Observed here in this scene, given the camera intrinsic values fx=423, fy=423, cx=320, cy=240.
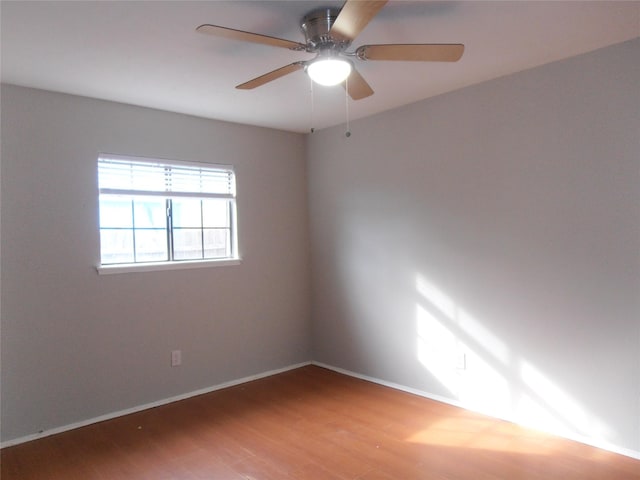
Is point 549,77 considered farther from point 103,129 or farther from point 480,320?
point 103,129

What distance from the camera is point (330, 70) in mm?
1980

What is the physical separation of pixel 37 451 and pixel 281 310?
219cm

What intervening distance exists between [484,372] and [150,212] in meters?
2.87

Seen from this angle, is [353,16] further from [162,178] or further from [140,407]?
[140,407]

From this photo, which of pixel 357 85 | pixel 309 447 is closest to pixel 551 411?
pixel 309 447

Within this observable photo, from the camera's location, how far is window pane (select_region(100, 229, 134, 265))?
3211 millimetres

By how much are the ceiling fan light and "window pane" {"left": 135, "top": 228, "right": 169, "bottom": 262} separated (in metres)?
2.09

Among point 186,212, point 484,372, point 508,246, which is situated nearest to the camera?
point 508,246

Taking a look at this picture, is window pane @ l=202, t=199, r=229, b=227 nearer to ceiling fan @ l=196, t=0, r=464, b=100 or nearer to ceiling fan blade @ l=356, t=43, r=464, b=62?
ceiling fan @ l=196, t=0, r=464, b=100

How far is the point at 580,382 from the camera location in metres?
2.63

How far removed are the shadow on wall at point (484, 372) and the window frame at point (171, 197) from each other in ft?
5.73

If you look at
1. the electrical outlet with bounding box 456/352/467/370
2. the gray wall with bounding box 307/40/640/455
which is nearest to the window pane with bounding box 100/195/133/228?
the gray wall with bounding box 307/40/640/455

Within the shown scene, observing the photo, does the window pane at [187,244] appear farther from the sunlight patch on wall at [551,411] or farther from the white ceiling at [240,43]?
the sunlight patch on wall at [551,411]

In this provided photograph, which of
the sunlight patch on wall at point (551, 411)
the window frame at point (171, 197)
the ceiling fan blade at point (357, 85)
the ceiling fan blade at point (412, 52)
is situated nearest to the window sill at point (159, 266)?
the window frame at point (171, 197)
